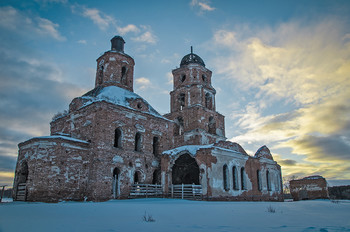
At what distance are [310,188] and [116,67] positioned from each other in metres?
21.6

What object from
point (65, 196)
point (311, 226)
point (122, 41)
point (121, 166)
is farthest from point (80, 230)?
point (122, 41)

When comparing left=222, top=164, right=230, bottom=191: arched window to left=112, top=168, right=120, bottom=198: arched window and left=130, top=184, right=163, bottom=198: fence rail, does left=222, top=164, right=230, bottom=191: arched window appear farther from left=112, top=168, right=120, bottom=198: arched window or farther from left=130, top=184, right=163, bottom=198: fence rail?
left=112, top=168, right=120, bottom=198: arched window

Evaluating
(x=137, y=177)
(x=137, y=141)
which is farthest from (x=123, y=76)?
(x=137, y=177)

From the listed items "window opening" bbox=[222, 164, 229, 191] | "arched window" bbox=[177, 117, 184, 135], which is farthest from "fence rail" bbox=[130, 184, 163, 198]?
"arched window" bbox=[177, 117, 184, 135]

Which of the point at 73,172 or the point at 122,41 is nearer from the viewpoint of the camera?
the point at 73,172

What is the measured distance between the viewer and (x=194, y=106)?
25.2 m

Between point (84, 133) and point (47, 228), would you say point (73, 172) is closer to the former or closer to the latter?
point (84, 133)

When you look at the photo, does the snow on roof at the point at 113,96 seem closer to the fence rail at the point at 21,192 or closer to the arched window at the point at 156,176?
the arched window at the point at 156,176

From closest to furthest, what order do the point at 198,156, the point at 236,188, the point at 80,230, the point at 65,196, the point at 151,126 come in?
the point at 80,230, the point at 65,196, the point at 198,156, the point at 236,188, the point at 151,126

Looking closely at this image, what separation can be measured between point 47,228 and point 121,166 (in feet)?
43.2

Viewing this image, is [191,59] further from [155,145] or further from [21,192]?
Result: [21,192]

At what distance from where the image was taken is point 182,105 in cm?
2770

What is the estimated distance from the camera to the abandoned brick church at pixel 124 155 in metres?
15.7

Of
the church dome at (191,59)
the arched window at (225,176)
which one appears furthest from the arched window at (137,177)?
the church dome at (191,59)
